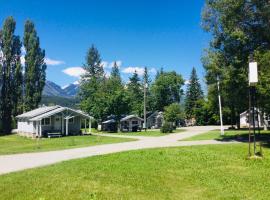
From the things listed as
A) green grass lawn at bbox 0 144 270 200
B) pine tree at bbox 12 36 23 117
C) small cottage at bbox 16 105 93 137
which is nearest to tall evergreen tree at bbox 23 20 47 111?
pine tree at bbox 12 36 23 117

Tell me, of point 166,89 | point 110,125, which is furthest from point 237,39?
point 166,89

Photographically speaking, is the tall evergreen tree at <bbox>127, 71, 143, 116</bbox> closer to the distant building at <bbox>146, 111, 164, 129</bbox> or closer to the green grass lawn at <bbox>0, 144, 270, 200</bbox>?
the distant building at <bbox>146, 111, 164, 129</bbox>

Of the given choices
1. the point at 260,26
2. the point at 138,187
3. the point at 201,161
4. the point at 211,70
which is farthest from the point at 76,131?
the point at 138,187

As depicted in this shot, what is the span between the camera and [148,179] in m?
12.3

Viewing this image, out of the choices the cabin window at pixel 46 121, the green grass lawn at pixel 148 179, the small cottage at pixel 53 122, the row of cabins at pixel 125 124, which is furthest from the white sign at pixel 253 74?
the row of cabins at pixel 125 124

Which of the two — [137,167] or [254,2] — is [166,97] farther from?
[137,167]

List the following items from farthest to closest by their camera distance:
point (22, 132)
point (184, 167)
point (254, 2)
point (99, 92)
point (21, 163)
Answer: point (99, 92)
point (22, 132)
point (254, 2)
point (21, 163)
point (184, 167)

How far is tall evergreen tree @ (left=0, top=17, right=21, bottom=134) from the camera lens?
58.5 meters

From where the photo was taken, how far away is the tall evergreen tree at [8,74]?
58.5 m

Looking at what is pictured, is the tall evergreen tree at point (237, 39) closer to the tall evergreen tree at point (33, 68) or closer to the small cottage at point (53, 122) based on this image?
the small cottage at point (53, 122)

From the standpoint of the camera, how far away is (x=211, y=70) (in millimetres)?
28312

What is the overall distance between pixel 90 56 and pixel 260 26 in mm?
68516

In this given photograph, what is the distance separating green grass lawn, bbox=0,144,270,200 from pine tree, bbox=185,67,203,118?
75289mm

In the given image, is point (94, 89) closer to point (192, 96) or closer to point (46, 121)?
point (46, 121)
